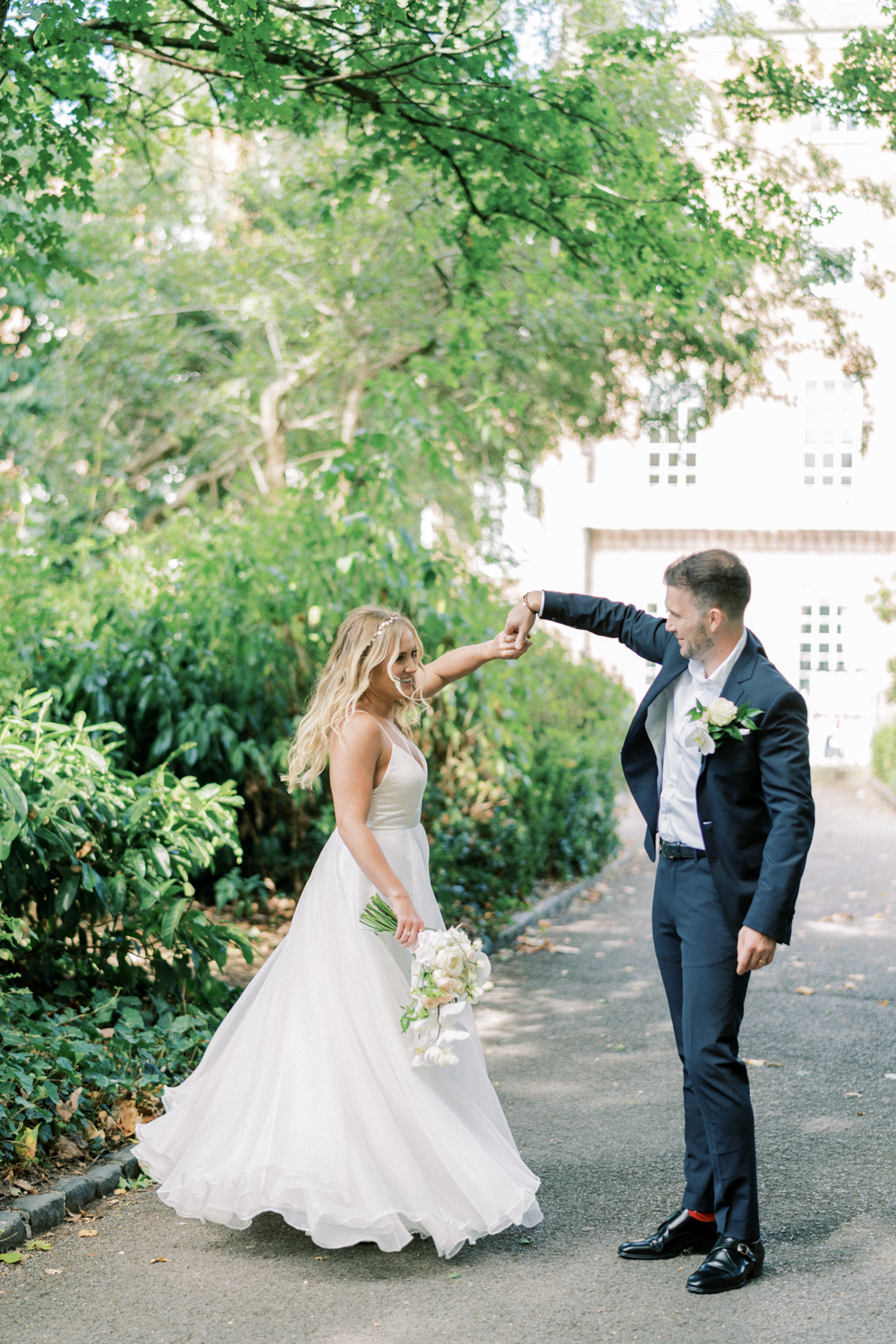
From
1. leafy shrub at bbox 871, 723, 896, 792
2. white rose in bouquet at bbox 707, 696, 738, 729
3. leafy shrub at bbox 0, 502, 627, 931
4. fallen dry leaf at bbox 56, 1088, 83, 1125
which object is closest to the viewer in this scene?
white rose in bouquet at bbox 707, 696, 738, 729

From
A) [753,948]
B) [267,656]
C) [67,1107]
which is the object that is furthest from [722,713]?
[267,656]

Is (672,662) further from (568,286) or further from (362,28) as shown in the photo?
(568,286)

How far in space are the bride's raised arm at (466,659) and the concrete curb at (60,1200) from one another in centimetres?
216

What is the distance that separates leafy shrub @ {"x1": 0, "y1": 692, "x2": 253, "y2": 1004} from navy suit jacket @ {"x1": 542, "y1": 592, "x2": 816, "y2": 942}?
2.67 m

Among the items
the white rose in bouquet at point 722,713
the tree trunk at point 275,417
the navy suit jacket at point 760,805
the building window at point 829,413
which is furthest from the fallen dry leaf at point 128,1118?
the building window at point 829,413

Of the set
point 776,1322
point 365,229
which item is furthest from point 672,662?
point 365,229

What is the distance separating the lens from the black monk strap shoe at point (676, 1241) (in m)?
4.12

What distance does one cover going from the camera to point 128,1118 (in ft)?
16.8

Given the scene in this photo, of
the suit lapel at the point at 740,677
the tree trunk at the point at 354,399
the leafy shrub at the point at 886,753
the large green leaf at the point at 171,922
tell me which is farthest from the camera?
the leafy shrub at the point at 886,753

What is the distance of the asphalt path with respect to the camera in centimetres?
369

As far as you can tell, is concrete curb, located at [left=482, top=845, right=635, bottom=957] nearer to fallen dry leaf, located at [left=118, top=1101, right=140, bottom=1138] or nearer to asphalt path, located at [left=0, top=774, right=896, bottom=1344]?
asphalt path, located at [left=0, top=774, right=896, bottom=1344]

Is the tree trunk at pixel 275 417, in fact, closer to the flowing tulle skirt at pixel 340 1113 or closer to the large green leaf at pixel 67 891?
the large green leaf at pixel 67 891

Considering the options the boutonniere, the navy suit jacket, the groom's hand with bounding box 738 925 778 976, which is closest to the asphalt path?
the groom's hand with bounding box 738 925 778 976

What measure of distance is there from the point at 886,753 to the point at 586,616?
1935 centimetres
